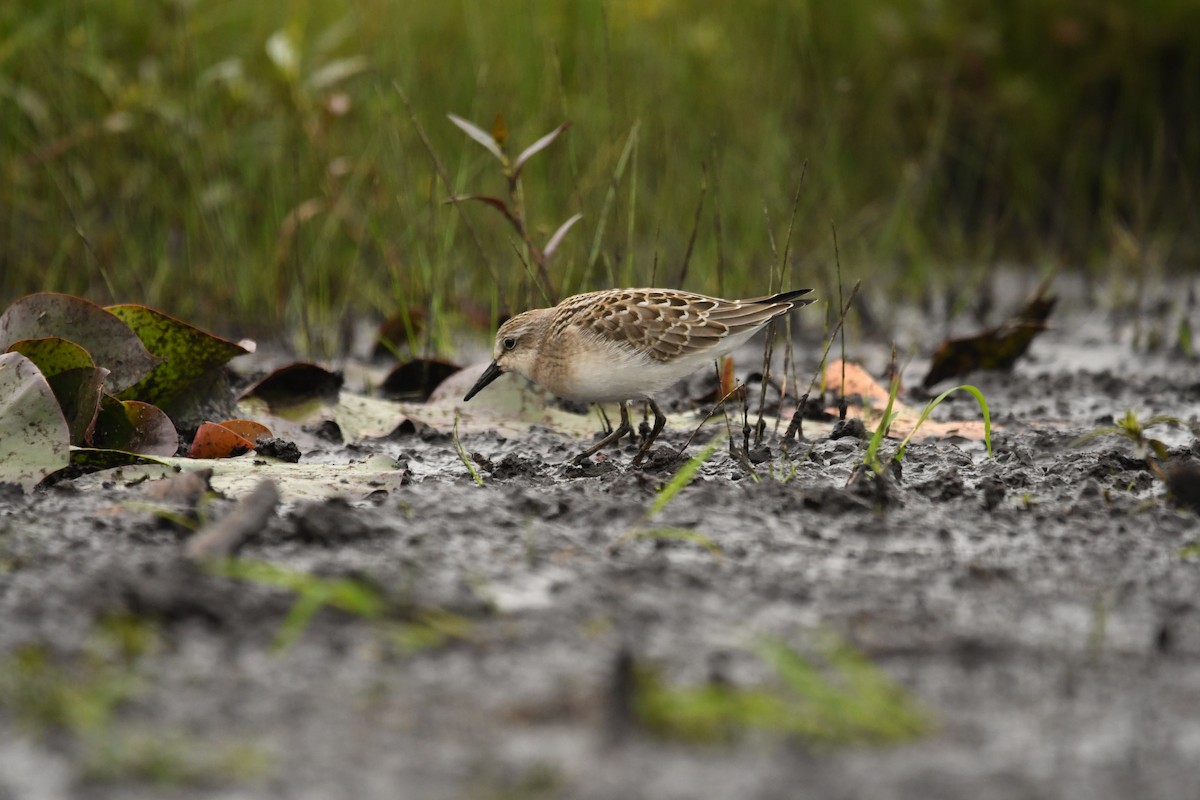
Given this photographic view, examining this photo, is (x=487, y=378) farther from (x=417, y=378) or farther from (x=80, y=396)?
(x=80, y=396)

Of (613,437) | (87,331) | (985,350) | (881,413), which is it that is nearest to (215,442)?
(87,331)

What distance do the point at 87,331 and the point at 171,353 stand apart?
26cm

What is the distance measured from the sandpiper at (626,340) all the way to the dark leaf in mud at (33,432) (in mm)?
1501

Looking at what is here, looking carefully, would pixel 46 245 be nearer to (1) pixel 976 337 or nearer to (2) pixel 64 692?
(1) pixel 976 337

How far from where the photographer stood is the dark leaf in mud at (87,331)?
4.12 m

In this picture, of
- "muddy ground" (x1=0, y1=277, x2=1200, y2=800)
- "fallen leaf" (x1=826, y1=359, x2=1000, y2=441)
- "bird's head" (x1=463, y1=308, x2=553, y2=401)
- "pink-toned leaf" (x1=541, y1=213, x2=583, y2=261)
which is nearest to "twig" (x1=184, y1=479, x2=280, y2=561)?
"muddy ground" (x1=0, y1=277, x2=1200, y2=800)

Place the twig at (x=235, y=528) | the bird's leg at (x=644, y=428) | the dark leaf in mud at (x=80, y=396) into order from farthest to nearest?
the bird's leg at (x=644, y=428) → the dark leaf in mud at (x=80, y=396) → the twig at (x=235, y=528)

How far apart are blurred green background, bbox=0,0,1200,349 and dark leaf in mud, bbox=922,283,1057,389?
875 mm

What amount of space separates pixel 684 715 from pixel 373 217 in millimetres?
3863

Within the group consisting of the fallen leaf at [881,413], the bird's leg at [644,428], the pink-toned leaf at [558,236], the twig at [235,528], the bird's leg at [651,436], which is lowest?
the fallen leaf at [881,413]

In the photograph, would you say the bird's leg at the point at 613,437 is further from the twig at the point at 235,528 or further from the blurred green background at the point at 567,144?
the twig at the point at 235,528

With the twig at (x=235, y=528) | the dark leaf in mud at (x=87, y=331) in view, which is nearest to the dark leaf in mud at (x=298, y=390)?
the dark leaf in mud at (x=87, y=331)

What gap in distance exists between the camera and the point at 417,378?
17.5 feet

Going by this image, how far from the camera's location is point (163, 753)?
2.07m
